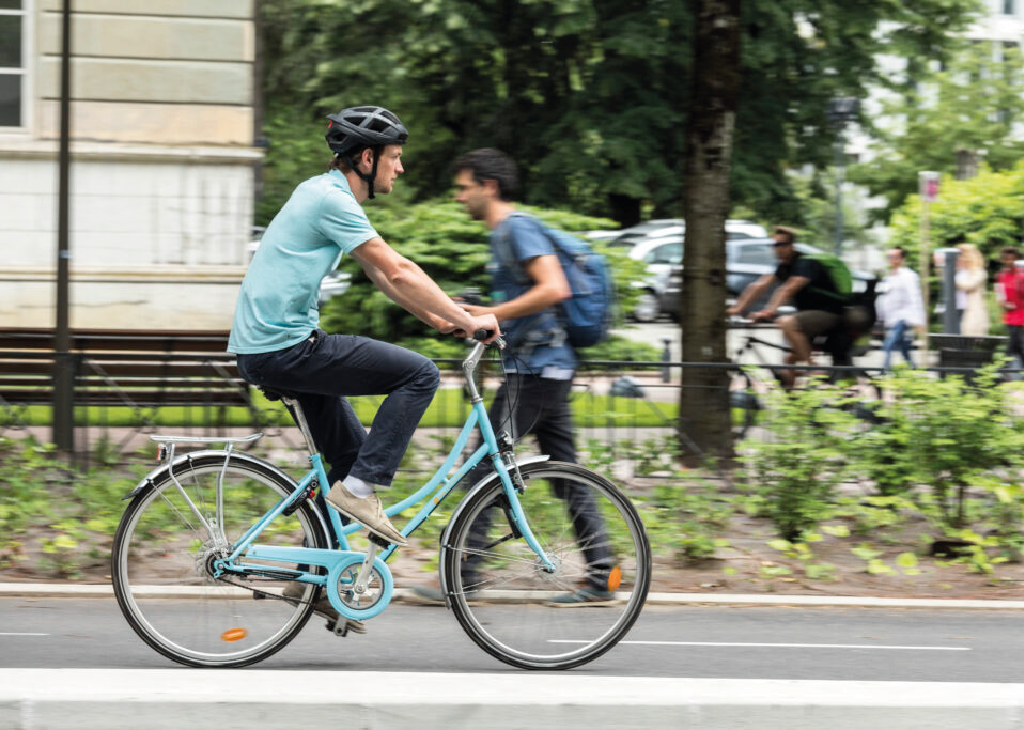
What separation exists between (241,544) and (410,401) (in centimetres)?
74

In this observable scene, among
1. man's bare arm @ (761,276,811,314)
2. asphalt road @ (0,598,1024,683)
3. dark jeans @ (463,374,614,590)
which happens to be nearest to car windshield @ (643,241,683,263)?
man's bare arm @ (761,276,811,314)

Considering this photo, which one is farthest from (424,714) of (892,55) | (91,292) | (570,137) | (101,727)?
(892,55)

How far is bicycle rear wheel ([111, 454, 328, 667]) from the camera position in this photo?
14.9ft

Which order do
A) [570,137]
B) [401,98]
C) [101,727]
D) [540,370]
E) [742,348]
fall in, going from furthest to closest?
[401,98] < [570,137] < [742,348] < [540,370] < [101,727]

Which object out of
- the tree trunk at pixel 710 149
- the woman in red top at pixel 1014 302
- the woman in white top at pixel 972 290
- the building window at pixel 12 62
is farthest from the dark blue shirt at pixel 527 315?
the woman in white top at pixel 972 290

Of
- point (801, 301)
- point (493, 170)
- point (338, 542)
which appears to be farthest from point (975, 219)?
point (338, 542)

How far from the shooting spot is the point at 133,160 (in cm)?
1278

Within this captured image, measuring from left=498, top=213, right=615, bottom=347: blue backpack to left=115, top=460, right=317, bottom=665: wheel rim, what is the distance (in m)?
1.33

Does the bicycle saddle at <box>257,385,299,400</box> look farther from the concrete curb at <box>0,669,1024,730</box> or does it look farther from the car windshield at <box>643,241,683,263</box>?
the car windshield at <box>643,241,683,263</box>

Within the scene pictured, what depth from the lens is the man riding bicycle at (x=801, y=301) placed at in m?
11.7

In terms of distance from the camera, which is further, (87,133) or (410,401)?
(87,133)

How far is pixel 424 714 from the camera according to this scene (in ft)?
12.2

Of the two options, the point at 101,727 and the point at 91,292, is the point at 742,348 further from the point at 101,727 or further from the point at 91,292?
the point at 101,727

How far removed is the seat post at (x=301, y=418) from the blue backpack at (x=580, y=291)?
1101mm
